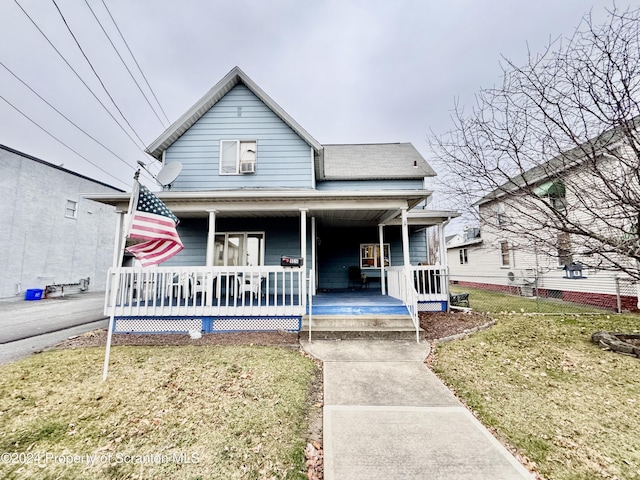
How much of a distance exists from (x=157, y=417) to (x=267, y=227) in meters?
6.75

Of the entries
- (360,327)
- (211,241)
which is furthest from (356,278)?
(211,241)

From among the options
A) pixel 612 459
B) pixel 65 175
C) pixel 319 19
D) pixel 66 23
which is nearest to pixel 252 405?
pixel 612 459

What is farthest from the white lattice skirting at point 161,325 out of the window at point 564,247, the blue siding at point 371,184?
the blue siding at point 371,184

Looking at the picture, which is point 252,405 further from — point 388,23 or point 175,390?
point 388,23

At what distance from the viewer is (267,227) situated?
30.5 feet

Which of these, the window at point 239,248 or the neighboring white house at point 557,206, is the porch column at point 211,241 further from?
the neighboring white house at point 557,206

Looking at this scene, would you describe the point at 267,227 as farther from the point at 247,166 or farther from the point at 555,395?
the point at 555,395

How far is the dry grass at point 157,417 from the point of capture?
230cm

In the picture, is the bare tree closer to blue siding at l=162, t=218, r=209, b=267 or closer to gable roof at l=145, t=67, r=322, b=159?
gable roof at l=145, t=67, r=322, b=159

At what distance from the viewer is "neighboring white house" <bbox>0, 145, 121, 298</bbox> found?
536 inches

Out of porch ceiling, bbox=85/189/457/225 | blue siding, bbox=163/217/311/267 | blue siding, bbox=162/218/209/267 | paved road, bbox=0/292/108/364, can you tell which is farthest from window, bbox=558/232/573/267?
paved road, bbox=0/292/108/364

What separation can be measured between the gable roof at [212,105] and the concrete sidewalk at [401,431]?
25.0 feet

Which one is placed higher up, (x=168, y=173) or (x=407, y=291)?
(x=168, y=173)

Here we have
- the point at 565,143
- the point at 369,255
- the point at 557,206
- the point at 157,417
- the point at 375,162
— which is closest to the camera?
the point at 157,417
